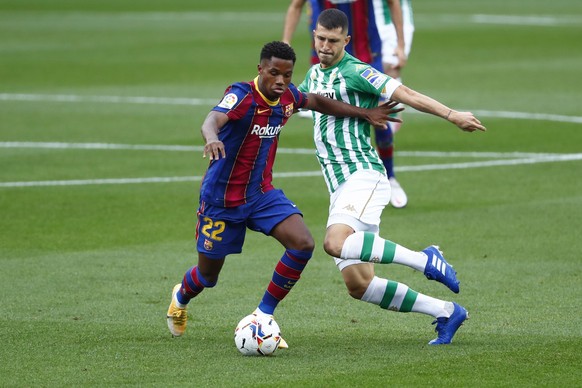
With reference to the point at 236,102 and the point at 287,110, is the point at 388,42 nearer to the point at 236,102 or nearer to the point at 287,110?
the point at 287,110

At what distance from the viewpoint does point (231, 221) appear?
825 centimetres

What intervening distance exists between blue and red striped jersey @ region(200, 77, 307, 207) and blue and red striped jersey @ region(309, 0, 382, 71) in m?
6.30

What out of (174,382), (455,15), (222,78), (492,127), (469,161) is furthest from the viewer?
(455,15)

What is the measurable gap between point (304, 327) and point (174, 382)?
1.75 m

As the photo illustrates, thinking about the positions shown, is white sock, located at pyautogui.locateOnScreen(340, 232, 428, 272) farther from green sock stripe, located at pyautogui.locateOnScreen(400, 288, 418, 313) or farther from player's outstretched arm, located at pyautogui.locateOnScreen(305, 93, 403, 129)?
player's outstretched arm, located at pyautogui.locateOnScreen(305, 93, 403, 129)

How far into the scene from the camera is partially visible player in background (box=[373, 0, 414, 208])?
13453 mm

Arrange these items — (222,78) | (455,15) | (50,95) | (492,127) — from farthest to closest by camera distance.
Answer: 1. (455,15)
2. (222,78)
3. (50,95)
4. (492,127)

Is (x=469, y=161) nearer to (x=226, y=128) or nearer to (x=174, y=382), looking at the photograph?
(x=226, y=128)

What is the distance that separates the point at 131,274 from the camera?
10375 millimetres

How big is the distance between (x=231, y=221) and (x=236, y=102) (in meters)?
0.80

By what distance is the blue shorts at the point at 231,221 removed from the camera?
8.23m

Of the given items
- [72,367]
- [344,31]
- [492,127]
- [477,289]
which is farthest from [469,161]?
[72,367]

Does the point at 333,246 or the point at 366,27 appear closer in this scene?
the point at 333,246

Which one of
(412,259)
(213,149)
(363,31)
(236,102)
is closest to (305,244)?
(412,259)
